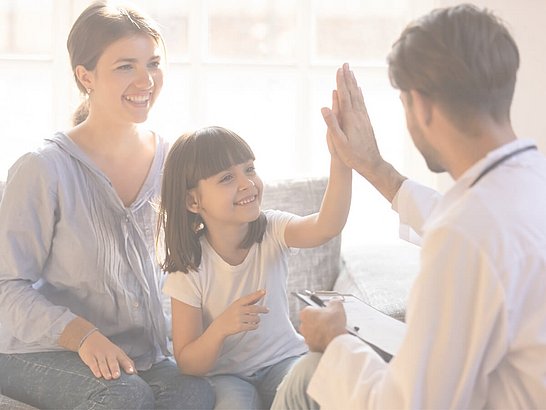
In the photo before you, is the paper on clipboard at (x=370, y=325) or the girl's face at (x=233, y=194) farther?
the girl's face at (x=233, y=194)

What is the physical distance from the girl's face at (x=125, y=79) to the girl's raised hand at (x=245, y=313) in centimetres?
57

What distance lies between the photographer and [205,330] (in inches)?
88.3

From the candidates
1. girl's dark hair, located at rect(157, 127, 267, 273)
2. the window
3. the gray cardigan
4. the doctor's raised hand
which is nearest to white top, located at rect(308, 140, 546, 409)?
the doctor's raised hand

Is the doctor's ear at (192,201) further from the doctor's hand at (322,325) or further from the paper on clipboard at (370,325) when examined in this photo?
the doctor's hand at (322,325)

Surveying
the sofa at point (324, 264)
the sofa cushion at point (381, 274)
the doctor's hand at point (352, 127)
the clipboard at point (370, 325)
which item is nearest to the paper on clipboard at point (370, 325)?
the clipboard at point (370, 325)

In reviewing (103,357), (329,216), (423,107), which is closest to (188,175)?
(329,216)

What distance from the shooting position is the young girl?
221 centimetres

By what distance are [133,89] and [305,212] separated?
2.27ft

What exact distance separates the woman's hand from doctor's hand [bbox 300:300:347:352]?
0.63m

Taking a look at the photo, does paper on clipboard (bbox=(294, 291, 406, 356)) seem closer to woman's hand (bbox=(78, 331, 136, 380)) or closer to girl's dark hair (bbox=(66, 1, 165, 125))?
woman's hand (bbox=(78, 331, 136, 380))

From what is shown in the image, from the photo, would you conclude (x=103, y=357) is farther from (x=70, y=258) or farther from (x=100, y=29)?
(x=100, y=29)

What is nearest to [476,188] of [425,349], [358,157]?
[425,349]

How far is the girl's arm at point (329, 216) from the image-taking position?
2145 mm

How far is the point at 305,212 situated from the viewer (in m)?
2.78
